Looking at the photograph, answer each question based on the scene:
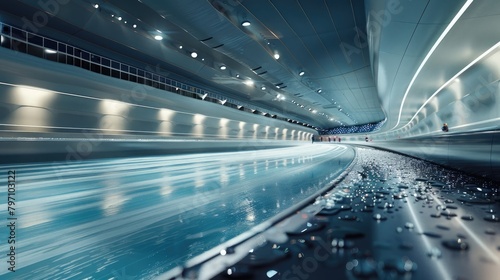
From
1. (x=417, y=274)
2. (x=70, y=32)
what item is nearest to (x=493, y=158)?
(x=417, y=274)

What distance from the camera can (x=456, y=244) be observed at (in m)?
1.57

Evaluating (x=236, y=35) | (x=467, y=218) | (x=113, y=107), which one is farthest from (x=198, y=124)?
(x=467, y=218)

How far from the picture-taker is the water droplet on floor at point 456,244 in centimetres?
150

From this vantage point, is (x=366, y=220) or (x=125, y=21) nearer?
(x=366, y=220)

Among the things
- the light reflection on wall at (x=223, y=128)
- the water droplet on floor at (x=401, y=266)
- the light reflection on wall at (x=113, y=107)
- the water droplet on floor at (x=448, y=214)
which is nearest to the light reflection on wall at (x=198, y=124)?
the light reflection on wall at (x=223, y=128)

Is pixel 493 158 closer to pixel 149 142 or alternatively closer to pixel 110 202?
pixel 110 202

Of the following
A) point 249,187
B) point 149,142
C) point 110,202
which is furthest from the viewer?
point 149,142

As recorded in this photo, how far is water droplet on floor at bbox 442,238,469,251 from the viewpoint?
4.94 feet

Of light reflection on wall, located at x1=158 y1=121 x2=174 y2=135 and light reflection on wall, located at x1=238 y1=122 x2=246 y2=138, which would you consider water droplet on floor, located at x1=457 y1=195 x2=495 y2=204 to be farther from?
light reflection on wall, located at x1=238 y1=122 x2=246 y2=138

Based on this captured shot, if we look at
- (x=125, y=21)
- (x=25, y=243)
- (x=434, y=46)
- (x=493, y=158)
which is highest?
(x=125, y=21)

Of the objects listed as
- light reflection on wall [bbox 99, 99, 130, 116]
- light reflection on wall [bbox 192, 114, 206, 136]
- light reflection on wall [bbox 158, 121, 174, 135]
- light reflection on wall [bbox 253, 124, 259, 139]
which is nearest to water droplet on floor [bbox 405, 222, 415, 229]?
light reflection on wall [bbox 99, 99, 130, 116]

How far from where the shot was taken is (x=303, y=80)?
14688 mm

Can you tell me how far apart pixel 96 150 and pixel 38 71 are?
11.0 feet

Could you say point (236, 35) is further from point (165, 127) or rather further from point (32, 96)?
point (165, 127)
